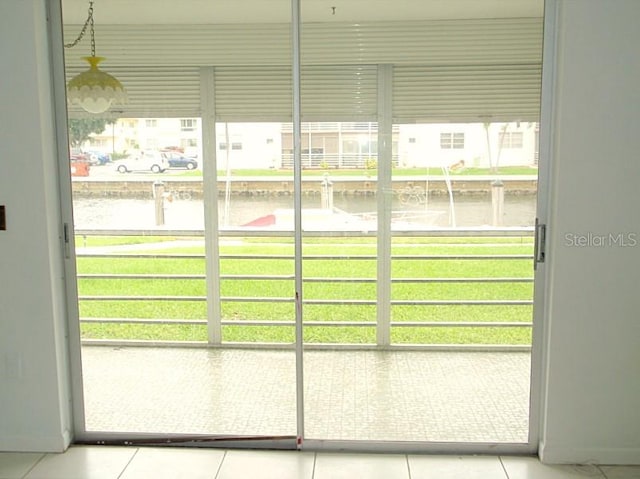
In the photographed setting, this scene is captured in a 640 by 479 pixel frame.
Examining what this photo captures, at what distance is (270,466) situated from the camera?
8.87 feet

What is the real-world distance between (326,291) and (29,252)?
4.72 ft

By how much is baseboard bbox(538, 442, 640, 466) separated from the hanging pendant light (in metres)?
2.67

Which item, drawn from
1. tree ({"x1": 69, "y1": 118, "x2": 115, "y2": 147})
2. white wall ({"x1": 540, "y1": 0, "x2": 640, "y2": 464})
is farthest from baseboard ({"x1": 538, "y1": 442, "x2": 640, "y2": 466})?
tree ({"x1": 69, "y1": 118, "x2": 115, "y2": 147})

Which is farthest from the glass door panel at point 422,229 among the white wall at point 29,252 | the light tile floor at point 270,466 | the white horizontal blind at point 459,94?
the white wall at point 29,252

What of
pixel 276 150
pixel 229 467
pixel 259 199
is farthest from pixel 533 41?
pixel 229 467

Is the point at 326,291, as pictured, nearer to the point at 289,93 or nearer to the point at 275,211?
the point at 275,211

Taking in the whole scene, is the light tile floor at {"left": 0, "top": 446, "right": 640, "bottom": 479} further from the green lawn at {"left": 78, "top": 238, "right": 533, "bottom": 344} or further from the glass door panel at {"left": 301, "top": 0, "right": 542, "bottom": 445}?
the green lawn at {"left": 78, "top": 238, "right": 533, "bottom": 344}

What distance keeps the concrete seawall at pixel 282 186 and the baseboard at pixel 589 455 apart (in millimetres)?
1223

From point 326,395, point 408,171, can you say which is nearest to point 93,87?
point 408,171

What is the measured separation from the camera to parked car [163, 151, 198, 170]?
9.51ft

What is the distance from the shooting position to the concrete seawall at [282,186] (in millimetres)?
2768

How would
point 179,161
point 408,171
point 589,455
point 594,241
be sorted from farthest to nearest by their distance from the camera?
point 179,161 → point 408,171 → point 589,455 → point 594,241

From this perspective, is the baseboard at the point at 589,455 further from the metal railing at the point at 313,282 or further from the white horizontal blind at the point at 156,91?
the white horizontal blind at the point at 156,91

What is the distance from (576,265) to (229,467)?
6.07 ft
